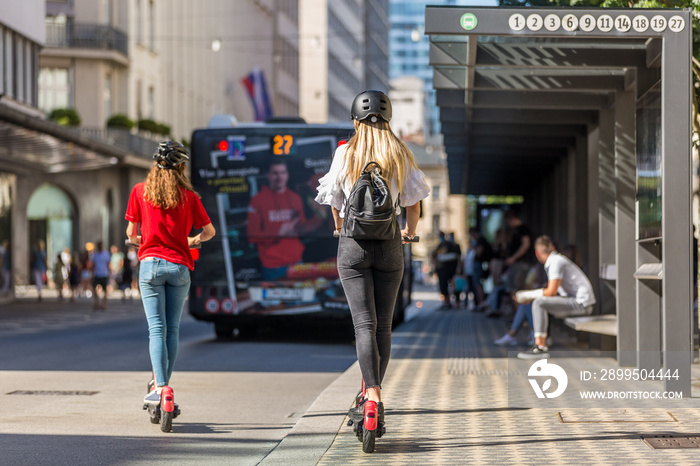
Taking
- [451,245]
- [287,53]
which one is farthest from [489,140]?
[287,53]

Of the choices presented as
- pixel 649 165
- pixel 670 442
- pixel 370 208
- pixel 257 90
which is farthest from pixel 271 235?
pixel 257 90

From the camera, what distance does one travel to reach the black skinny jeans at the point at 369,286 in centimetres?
614

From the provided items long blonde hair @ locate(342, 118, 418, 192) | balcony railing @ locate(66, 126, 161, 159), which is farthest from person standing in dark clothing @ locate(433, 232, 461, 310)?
balcony railing @ locate(66, 126, 161, 159)

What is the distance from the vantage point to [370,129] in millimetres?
6223

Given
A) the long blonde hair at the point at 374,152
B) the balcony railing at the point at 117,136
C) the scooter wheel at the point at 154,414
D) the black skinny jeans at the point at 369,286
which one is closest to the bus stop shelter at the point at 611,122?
the long blonde hair at the point at 374,152

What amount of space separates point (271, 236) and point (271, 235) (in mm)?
13

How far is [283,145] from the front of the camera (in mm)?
15781

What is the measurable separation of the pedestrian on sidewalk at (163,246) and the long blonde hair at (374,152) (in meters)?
1.58

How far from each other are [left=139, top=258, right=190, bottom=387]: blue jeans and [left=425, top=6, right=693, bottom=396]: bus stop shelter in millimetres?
2496

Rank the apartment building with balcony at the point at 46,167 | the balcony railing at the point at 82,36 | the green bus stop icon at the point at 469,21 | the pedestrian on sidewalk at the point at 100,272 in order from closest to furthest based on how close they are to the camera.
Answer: the green bus stop icon at the point at 469,21
the pedestrian on sidewalk at the point at 100,272
the apartment building with balcony at the point at 46,167
the balcony railing at the point at 82,36

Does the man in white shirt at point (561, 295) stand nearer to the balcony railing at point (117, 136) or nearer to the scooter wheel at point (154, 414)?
the scooter wheel at point (154, 414)

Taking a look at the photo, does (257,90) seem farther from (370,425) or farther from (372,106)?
(370,425)

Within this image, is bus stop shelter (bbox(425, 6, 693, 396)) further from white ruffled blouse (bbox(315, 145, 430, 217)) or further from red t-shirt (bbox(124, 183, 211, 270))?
red t-shirt (bbox(124, 183, 211, 270))

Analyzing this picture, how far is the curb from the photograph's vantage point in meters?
6.18
